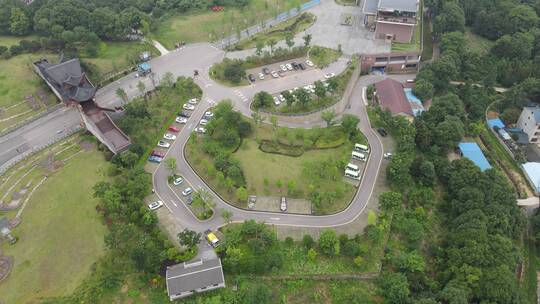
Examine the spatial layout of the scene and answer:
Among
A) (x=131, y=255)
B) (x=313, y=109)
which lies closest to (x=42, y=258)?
(x=131, y=255)

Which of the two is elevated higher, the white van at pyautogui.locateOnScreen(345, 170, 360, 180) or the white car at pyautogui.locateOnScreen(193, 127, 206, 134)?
the white car at pyautogui.locateOnScreen(193, 127, 206, 134)

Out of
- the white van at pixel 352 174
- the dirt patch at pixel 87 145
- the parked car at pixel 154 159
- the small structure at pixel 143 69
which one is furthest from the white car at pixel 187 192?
the small structure at pixel 143 69

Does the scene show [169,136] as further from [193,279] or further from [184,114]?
[193,279]

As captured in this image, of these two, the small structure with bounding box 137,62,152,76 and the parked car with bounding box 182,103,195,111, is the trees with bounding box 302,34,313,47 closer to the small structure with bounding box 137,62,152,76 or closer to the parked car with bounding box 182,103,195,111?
the parked car with bounding box 182,103,195,111

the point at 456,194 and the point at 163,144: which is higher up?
the point at 163,144

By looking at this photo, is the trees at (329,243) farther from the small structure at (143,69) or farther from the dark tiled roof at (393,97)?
the small structure at (143,69)

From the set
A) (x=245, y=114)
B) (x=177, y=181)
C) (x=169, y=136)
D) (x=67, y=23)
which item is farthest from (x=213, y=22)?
(x=177, y=181)

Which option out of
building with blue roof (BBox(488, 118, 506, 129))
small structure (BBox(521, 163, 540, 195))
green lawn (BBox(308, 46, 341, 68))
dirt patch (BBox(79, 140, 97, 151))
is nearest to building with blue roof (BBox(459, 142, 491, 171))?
small structure (BBox(521, 163, 540, 195))
